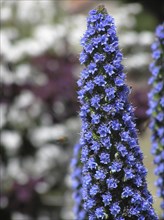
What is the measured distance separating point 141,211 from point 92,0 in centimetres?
1380

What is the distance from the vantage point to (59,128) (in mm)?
9109

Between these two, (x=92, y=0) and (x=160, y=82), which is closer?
(x=160, y=82)

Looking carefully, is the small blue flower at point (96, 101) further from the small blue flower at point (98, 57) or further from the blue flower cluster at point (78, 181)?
the blue flower cluster at point (78, 181)

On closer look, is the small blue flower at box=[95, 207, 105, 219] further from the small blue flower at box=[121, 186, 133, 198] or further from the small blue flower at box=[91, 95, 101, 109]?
the small blue flower at box=[91, 95, 101, 109]

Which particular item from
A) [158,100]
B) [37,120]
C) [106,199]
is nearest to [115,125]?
[106,199]

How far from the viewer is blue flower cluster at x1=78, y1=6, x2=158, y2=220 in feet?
11.6

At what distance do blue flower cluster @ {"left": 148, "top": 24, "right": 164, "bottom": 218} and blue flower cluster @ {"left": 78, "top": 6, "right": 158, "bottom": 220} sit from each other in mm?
1210

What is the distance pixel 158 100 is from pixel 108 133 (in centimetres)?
130

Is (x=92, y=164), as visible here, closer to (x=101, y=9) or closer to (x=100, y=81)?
(x=100, y=81)

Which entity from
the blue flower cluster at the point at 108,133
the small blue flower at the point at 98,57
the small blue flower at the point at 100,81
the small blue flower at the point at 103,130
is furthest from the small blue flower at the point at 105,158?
the small blue flower at the point at 98,57

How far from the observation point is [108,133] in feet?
11.7

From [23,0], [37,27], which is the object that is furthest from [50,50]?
[23,0]

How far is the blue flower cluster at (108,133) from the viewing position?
11.6 feet

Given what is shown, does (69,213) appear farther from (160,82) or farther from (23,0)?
(160,82)
